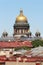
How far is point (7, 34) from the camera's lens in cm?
14112

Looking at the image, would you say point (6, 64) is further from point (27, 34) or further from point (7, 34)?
point (7, 34)

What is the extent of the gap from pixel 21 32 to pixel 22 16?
5999 millimetres

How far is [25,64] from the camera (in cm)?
3366

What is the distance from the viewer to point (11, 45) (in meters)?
93.4

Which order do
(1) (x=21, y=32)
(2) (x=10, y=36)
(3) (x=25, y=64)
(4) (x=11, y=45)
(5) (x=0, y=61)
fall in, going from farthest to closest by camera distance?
(2) (x=10, y=36), (1) (x=21, y=32), (4) (x=11, y=45), (5) (x=0, y=61), (3) (x=25, y=64)

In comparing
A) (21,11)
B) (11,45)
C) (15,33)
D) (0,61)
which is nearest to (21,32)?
(15,33)

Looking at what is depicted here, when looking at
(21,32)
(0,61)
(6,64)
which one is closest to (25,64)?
(6,64)

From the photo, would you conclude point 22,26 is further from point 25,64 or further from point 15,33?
point 25,64

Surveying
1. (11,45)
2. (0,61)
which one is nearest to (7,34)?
(11,45)

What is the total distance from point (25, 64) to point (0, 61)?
12.9 ft

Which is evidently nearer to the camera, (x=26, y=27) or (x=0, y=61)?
(x=0, y=61)

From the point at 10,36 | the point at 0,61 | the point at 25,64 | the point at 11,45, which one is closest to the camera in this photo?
the point at 25,64

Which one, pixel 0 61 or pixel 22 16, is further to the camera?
pixel 22 16

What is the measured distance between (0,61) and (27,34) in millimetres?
92945
